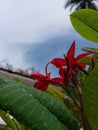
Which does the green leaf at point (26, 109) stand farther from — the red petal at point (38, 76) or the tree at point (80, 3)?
the tree at point (80, 3)

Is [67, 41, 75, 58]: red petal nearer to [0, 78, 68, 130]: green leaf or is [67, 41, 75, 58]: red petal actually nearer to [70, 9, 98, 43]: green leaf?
[70, 9, 98, 43]: green leaf

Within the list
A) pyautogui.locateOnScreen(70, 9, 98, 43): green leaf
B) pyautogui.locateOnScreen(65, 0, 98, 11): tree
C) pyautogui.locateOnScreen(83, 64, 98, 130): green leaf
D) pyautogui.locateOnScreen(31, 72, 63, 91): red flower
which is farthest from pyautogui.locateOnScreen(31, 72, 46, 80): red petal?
pyautogui.locateOnScreen(65, 0, 98, 11): tree

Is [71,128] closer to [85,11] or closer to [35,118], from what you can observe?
[35,118]

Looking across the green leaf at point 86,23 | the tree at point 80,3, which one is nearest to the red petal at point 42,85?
the green leaf at point 86,23

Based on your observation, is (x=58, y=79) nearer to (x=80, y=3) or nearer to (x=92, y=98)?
(x=92, y=98)

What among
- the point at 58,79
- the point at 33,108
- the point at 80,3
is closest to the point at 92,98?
the point at 33,108
